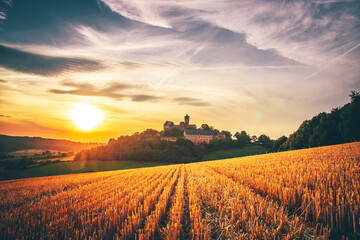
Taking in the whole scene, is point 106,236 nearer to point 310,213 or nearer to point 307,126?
point 310,213

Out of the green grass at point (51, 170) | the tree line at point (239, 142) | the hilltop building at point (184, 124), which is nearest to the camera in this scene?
the tree line at point (239, 142)

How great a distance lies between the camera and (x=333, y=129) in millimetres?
44844

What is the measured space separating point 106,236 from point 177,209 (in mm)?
1519

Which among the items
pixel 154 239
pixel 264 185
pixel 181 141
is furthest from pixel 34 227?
pixel 181 141

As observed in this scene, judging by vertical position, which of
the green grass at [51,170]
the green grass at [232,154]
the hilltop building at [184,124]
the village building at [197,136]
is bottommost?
the green grass at [51,170]

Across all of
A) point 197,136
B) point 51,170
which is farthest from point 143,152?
point 197,136

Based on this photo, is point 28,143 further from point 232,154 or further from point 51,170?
point 232,154

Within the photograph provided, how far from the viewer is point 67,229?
268 centimetres

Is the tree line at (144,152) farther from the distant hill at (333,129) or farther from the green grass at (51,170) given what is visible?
the distant hill at (333,129)

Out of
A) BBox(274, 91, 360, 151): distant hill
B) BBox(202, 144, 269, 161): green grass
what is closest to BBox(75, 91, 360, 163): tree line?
BBox(274, 91, 360, 151): distant hill

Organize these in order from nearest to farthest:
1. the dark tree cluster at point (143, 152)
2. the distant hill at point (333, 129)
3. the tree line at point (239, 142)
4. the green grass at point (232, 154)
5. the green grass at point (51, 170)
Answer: the distant hill at point (333, 129) < the tree line at point (239, 142) < the green grass at point (51, 170) < the dark tree cluster at point (143, 152) < the green grass at point (232, 154)

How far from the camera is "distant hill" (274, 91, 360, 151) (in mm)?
39312

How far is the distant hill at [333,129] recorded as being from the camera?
39.3 meters

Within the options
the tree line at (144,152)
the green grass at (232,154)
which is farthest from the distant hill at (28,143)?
the green grass at (232,154)
